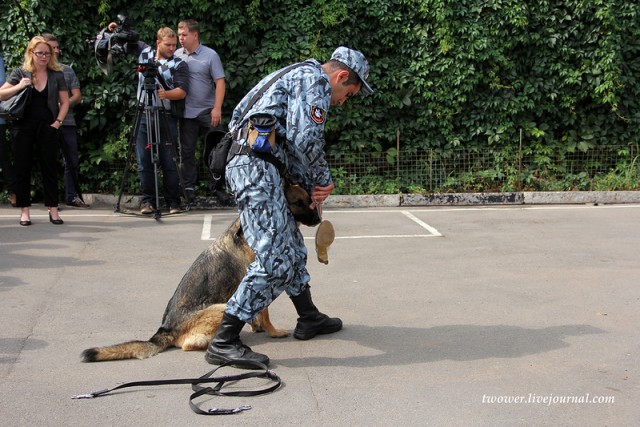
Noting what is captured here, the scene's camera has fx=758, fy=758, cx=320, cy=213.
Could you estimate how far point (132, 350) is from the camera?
473 centimetres

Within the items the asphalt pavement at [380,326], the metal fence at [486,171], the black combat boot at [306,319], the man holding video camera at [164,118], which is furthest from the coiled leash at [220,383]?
the metal fence at [486,171]

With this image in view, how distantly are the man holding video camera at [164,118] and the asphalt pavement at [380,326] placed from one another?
86 cm

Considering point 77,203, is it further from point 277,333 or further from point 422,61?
point 277,333

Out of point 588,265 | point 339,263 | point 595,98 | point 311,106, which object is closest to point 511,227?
point 588,265

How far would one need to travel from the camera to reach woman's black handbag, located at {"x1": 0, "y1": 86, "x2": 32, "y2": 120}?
8727 millimetres

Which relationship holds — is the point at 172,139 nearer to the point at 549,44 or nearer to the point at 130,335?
the point at 130,335

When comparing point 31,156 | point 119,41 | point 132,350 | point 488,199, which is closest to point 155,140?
point 119,41

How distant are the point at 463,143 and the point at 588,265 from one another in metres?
5.10

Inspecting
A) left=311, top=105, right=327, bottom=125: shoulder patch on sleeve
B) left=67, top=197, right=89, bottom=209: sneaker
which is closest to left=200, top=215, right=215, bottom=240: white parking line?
left=67, top=197, right=89, bottom=209: sneaker

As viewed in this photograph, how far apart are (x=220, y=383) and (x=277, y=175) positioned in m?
1.25

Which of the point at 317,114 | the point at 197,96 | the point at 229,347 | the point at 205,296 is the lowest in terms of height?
the point at 229,347

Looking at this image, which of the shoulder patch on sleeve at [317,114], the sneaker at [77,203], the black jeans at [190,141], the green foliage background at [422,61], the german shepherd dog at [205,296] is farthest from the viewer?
the green foliage background at [422,61]

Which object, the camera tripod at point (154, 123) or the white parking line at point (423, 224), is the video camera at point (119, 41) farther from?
the white parking line at point (423, 224)

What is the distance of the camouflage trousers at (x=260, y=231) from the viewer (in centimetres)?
446
